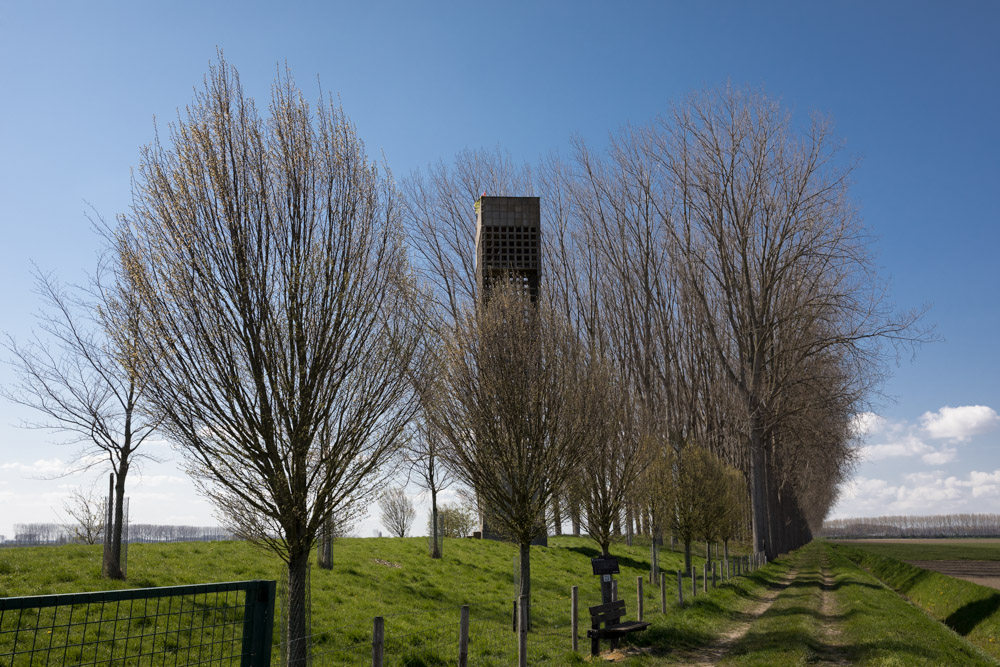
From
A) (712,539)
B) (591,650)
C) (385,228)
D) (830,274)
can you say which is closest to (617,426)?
(591,650)

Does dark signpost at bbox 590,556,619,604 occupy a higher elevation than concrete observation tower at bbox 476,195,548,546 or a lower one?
lower

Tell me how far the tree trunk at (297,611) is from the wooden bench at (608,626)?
5.00m

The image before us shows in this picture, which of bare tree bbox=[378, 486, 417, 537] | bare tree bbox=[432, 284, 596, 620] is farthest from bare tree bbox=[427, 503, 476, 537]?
bare tree bbox=[432, 284, 596, 620]

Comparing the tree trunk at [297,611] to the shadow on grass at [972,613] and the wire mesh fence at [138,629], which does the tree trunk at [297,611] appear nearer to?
the wire mesh fence at [138,629]

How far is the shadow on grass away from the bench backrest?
12.1 metres

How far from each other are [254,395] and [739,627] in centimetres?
1214

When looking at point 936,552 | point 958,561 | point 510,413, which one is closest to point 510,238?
point 510,413

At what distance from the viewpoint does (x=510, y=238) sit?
59.5 ft

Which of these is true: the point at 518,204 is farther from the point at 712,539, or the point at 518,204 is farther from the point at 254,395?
the point at 712,539

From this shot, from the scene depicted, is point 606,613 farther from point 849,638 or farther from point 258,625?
point 258,625

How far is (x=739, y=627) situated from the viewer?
15.6m

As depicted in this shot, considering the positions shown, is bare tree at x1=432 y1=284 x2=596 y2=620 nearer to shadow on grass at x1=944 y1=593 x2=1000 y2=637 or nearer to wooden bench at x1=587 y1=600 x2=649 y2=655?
wooden bench at x1=587 y1=600 x2=649 y2=655

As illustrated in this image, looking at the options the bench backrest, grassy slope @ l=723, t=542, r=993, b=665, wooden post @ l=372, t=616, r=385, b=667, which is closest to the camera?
wooden post @ l=372, t=616, r=385, b=667

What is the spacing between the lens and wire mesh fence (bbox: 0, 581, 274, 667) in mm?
4758
